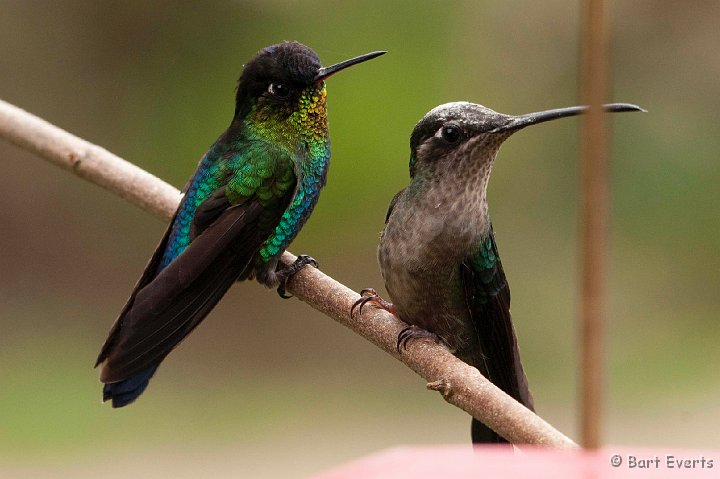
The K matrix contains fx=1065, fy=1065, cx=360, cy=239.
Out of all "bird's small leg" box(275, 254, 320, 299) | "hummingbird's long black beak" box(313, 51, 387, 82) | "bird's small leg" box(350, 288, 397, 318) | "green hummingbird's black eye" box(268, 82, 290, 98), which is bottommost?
"bird's small leg" box(350, 288, 397, 318)

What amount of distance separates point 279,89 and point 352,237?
27.8 inches

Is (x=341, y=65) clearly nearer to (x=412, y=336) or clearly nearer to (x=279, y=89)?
(x=279, y=89)

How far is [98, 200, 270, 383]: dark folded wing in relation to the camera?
0.99 meters

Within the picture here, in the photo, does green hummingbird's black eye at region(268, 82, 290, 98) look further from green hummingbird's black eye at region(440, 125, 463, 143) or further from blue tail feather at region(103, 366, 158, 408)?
blue tail feather at region(103, 366, 158, 408)

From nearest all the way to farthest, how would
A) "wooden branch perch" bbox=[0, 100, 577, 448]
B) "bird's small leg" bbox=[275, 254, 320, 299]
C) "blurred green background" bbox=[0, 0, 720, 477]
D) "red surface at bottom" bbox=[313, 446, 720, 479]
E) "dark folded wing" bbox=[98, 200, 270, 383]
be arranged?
"red surface at bottom" bbox=[313, 446, 720, 479], "wooden branch perch" bbox=[0, 100, 577, 448], "dark folded wing" bbox=[98, 200, 270, 383], "bird's small leg" bbox=[275, 254, 320, 299], "blurred green background" bbox=[0, 0, 720, 477]

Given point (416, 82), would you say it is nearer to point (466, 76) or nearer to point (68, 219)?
point (466, 76)

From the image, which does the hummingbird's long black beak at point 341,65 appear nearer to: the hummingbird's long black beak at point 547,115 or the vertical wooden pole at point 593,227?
the hummingbird's long black beak at point 547,115

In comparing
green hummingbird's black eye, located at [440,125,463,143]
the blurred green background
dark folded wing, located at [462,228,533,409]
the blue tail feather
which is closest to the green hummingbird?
the blue tail feather

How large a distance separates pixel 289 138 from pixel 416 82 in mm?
260

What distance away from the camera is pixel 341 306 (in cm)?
117

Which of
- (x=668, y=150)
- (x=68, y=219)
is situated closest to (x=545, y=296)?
(x=668, y=150)

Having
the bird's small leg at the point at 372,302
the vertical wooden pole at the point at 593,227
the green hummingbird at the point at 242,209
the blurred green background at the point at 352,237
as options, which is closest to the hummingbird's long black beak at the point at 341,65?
the green hummingbird at the point at 242,209

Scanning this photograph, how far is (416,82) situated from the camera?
144 centimetres

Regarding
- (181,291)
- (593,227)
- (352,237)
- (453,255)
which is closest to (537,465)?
(593,227)
